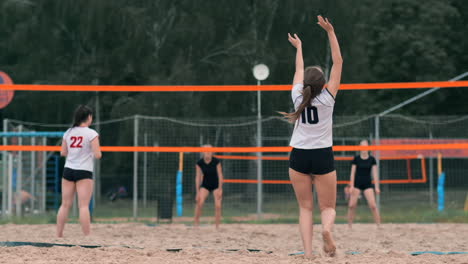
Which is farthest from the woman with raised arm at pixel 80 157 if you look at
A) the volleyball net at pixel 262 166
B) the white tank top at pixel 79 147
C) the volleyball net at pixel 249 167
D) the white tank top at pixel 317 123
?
the volleyball net at pixel 262 166

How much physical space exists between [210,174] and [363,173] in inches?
85.6

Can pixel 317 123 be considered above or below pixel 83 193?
above

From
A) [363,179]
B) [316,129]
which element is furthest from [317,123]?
[363,179]

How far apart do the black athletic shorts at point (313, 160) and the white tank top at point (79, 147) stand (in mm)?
2735

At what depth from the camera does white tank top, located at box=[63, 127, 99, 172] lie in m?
7.02

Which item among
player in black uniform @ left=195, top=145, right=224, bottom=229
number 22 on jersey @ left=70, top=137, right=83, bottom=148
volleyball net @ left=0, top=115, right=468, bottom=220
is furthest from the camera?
volleyball net @ left=0, top=115, right=468, bottom=220

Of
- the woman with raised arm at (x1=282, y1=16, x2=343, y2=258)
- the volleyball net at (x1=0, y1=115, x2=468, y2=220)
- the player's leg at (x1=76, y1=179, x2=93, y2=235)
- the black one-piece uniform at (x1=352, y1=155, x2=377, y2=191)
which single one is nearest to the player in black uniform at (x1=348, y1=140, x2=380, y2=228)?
the black one-piece uniform at (x1=352, y1=155, x2=377, y2=191)

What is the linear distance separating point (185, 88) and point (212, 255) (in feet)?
10.2

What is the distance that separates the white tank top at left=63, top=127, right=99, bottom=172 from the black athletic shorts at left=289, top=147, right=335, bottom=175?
8.97 ft

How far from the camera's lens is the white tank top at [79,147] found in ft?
23.0

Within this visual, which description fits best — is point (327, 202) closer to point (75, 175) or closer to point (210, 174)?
point (75, 175)

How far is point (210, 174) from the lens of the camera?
10.2 meters

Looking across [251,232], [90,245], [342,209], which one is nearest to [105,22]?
[342,209]

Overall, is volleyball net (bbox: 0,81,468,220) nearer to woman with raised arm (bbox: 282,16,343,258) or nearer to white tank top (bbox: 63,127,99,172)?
white tank top (bbox: 63,127,99,172)
